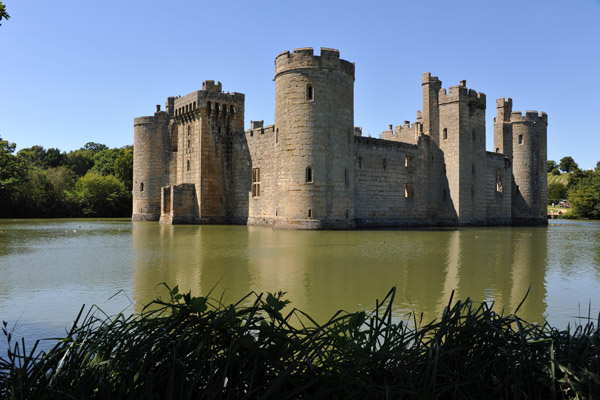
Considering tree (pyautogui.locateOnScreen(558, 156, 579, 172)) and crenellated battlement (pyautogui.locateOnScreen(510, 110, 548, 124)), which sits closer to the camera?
crenellated battlement (pyautogui.locateOnScreen(510, 110, 548, 124))

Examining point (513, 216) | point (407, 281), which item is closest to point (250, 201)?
point (513, 216)

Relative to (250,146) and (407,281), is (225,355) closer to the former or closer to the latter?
(407,281)

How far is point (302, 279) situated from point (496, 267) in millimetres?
4395

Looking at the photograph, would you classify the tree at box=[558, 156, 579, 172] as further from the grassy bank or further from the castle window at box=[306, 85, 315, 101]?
the grassy bank

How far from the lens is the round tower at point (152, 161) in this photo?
3616cm

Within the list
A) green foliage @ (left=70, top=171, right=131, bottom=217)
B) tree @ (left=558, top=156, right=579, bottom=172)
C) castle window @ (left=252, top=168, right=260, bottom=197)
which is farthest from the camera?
tree @ (left=558, top=156, right=579, bottom=172)

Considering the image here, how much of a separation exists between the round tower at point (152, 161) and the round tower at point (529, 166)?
2672 centimetres

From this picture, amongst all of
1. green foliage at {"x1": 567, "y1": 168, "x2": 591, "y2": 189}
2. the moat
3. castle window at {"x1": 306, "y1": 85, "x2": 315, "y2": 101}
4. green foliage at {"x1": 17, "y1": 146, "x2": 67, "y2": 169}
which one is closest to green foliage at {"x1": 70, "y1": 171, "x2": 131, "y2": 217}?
green foliage at {"x1": 17, "y1": 146, "x2": 67, "y2": 169}

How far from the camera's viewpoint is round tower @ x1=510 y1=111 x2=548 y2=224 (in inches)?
Result: 1486

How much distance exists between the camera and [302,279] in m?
8.41

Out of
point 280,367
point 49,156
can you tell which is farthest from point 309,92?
point 49,156

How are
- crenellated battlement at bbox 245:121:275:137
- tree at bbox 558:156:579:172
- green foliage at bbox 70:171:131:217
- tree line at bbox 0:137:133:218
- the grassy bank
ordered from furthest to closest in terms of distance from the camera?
tree at bbox 558:156:579:172, green foliage at bbox 70:171:131:217, tree line at bbox 0:137:133:218, crenellated battlement at bbox 245:121:275:137, the grassy bank

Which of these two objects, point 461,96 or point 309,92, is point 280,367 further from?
point 461,96

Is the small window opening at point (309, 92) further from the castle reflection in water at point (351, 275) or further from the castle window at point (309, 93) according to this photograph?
the castle reflection in water at point (351, 275)
